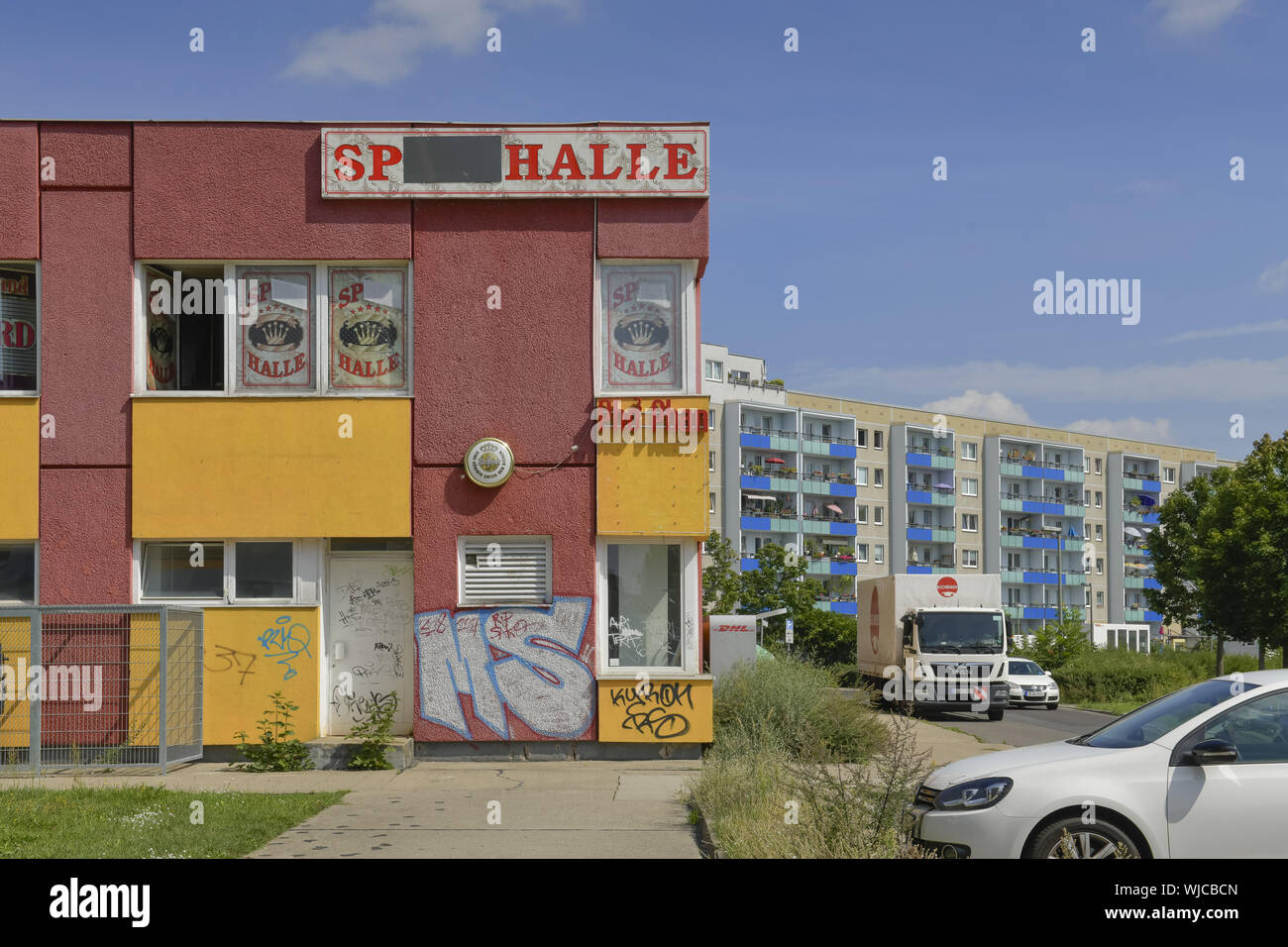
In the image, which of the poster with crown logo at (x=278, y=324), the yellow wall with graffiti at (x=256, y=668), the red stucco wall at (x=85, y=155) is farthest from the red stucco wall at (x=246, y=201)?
the yellow wall with graffiti at (x=256, y=668)

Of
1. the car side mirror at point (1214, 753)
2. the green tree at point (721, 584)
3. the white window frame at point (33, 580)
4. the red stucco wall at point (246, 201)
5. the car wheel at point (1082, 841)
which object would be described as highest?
the red stucco wall at point (246, 201)

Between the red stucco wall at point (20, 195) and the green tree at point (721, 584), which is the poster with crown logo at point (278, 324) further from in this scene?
the green tree at point (721, 584)

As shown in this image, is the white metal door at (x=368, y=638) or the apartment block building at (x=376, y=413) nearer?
the apartment block building at (x=376, y=413)

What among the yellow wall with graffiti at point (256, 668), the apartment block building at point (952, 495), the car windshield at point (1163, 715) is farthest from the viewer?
the apartment block building at point (952, 495)

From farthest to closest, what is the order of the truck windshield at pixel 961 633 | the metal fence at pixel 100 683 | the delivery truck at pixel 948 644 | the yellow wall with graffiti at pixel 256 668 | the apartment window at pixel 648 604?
1. the truck windshield at pixel 961 633
2. the delivery truck at pixel 948 644
3. the apartment window at pixel 648 604
4. the yellow wall with graffiti at pixel 256 668
5. the metal fence at pixel 100 683

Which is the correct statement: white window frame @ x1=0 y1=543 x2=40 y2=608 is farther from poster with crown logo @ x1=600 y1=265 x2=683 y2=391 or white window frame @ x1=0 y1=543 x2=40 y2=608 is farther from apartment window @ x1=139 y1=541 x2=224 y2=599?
poster with crown logo @ x1=600 y1=265 x2=683 y2=391

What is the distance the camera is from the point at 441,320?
15070 millimetres

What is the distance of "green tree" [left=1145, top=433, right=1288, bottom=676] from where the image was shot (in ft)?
131

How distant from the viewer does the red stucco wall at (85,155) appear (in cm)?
1493

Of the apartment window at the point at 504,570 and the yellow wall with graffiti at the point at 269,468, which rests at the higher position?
the yellow wall with graffiti at the point at 269,468

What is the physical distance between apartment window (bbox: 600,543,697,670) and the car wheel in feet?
25.5

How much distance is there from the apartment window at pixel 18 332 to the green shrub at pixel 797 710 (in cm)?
901

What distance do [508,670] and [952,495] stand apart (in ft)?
284

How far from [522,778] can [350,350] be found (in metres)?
5.40
